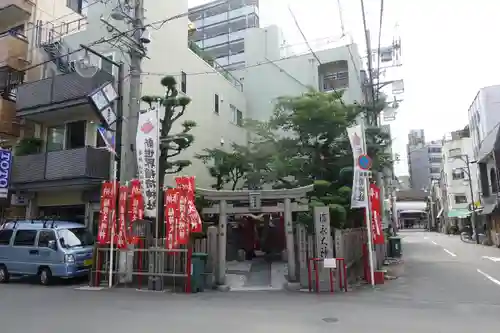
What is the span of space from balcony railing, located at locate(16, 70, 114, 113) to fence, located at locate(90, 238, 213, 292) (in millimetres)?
6970

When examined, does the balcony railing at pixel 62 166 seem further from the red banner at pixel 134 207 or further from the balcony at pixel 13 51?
the balcony at pixel 13 51

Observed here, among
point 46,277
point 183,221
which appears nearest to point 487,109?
point 183,221

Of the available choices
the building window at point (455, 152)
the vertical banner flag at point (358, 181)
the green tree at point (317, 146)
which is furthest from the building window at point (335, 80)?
the building window at point (455, 152)

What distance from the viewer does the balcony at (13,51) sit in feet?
63.5

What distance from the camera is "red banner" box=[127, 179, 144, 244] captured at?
12.9 metres

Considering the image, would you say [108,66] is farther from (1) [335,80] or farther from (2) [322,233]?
(1) [335,80]

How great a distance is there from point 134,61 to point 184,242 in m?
6.36

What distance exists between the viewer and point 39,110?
1783cm

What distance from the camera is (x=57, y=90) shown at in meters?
17.4

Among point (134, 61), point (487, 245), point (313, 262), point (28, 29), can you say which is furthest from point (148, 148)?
point (487, 245)

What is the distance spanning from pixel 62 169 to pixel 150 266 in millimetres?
6885

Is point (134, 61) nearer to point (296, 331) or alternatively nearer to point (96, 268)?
point (96, 268)

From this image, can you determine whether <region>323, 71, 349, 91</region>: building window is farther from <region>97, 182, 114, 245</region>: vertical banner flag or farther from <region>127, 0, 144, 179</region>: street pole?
<region>97, 182, 114, 245</region>: vertical banner flag

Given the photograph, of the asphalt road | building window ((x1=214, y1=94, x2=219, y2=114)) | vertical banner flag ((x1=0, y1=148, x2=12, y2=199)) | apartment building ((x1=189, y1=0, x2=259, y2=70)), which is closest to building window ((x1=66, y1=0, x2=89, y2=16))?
building window ((x1=214, y1=94, x2=219, y2=114))
